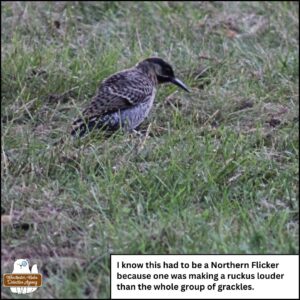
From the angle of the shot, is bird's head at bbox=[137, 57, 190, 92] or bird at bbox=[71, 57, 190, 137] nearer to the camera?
bird at bbox=[71, 57, 190, 137]

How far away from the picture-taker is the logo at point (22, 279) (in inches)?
220

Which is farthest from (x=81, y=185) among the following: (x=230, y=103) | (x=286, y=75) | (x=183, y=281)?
(x=286, y=75)

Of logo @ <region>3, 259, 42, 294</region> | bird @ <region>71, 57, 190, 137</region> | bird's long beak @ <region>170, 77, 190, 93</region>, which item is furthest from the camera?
bird's long beak @ <region>170, 77, 190, 93</region>

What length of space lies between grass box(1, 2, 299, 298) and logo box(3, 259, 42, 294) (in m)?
0.06

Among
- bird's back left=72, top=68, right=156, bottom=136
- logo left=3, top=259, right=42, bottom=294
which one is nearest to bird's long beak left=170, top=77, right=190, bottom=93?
bird's back left=72, top=68, right=156, bottom=136

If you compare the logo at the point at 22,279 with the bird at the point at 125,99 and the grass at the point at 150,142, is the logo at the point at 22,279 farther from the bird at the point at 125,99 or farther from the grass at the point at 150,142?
the bird at the point at 125,99

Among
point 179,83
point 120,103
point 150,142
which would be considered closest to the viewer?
point 150,142

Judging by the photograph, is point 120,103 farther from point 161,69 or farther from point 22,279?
point 22,279

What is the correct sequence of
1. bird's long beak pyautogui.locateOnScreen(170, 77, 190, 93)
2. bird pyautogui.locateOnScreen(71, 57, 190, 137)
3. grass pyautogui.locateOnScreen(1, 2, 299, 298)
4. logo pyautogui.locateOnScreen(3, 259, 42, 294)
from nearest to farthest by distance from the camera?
logo pyautogui.locateOnScreen(3, 259, 42, 294) < grass pyautogui.locateOnScreen(1, 2, 299, 298) < bird pyautogui.locateOnScreen(71, 57, 190, 137) < bird's long beak pyautogui.locateOnScreen(170, 77, 190, 93)

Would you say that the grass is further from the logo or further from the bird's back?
the bird's back

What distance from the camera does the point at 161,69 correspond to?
8766 mm

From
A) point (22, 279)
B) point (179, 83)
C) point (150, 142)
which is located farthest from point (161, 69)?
point (22, 279)

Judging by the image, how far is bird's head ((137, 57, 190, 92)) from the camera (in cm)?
874

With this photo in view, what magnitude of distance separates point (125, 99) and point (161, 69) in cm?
67
